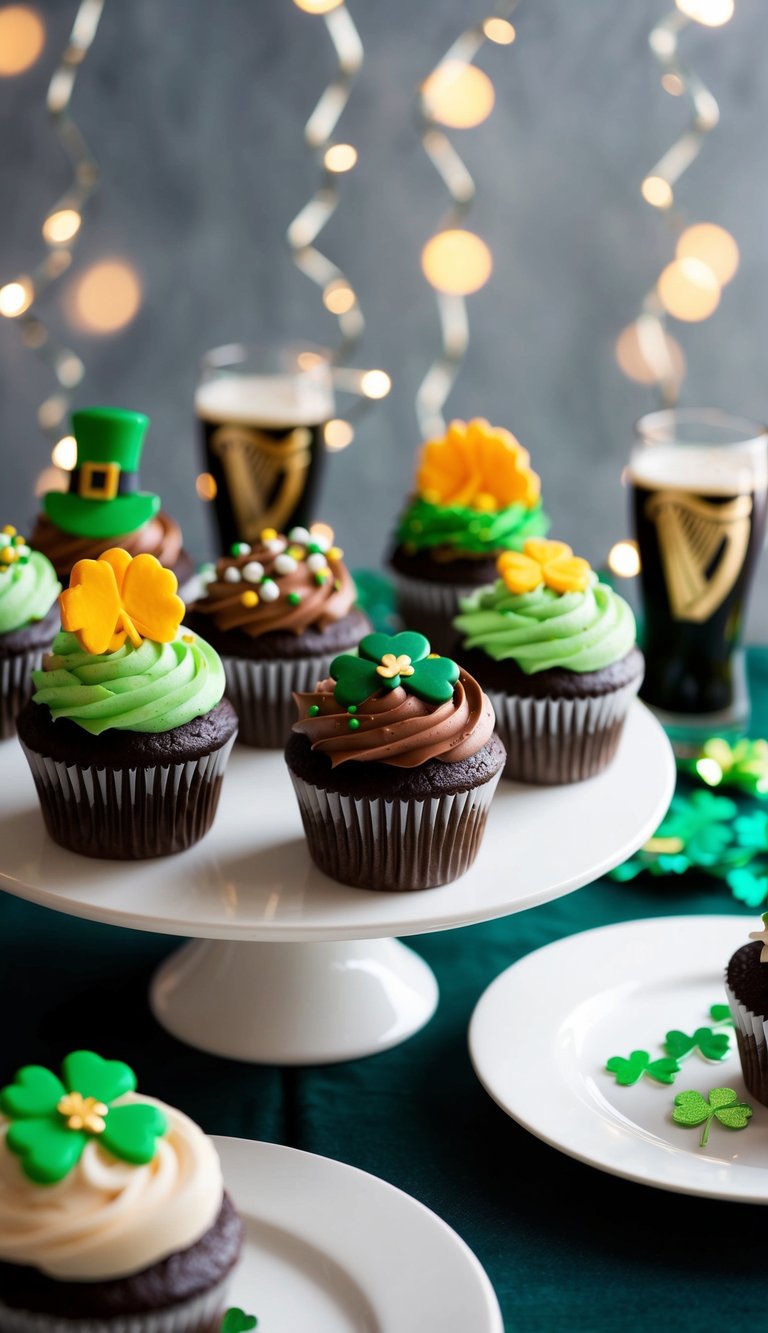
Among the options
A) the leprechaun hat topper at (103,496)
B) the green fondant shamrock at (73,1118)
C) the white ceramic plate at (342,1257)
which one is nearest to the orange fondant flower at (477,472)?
the leprechaun hat topper at (103,496)

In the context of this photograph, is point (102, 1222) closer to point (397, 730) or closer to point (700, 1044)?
point (397, 730)

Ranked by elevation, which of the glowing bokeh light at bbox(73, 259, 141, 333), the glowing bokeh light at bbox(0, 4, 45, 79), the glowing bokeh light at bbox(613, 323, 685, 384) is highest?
the glowing bokeh light at bbox(0, 4, 45, 79)

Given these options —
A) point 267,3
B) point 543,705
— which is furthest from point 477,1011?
point 267,3

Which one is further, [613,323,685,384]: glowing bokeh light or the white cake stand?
[613,323,685,384]: glowing bokeh light

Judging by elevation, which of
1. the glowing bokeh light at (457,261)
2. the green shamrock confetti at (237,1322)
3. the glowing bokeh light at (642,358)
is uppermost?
the glowing bokeh light at (457,261)

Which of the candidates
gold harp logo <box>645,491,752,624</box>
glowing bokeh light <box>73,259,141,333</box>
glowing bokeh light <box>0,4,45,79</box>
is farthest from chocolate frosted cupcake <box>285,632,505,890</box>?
glowing bokeh light <box>0,4,45,79</box>

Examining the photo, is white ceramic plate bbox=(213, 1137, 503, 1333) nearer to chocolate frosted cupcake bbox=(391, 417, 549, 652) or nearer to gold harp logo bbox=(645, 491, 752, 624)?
chocolate frosted cupcake bbox=(391, 417, 549, 652)

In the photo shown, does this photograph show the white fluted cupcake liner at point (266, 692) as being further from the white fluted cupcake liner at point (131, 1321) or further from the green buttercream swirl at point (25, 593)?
the white fluted cupcake liner at point (131, 1321)

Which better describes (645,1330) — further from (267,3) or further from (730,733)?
(267,3)
